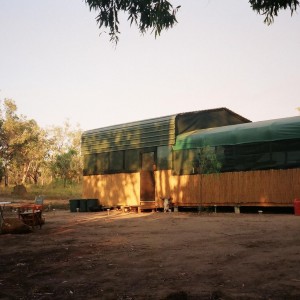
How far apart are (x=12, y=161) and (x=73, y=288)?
5673 centimetres

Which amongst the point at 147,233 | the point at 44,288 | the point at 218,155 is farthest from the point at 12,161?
the point at 44,288

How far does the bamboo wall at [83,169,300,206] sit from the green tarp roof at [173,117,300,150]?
1525 millimetres

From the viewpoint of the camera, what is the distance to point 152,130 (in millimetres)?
21156

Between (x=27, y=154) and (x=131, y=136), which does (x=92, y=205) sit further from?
(x=27, y=154)

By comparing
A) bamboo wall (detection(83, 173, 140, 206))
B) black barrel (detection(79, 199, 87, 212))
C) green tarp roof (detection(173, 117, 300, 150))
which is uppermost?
green tarp roof (detection(173, 117, 300, 150))

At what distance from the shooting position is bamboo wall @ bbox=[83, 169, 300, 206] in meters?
16.2

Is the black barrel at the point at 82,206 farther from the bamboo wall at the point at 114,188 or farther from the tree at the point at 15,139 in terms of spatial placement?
the tree at the point at 15,139

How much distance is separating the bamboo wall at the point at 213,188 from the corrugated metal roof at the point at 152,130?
1.83 m

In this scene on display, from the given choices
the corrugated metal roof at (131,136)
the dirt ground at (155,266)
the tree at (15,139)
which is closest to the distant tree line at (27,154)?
the tree at (15,139)

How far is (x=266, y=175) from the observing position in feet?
54.9

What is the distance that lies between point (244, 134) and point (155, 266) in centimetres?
1230

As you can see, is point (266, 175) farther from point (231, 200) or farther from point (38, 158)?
point (38, 158)

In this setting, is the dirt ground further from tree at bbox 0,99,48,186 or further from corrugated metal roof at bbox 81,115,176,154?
tree at bbox 0,99,48,186

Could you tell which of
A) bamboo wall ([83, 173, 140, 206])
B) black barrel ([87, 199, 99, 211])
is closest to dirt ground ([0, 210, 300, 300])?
bamboo wall ([83, 173, 140, 206])
